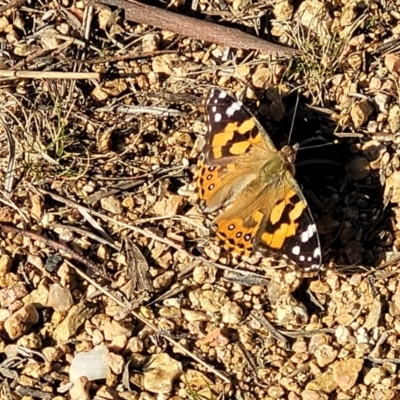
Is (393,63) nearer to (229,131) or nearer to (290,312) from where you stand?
(229,131)

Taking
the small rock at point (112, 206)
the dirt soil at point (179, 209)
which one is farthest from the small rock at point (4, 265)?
the small rock at point (112, 206)

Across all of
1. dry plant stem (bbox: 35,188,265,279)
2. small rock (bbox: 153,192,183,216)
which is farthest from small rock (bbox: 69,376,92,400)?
small rock (bbox: 153,192,183,216)

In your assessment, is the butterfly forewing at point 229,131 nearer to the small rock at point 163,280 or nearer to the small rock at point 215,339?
the small rock at point 163,280

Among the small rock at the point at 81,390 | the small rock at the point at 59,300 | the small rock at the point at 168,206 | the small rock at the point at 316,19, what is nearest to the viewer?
the small rock at the point at 81,390

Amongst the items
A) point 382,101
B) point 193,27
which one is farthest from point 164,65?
point 382,101

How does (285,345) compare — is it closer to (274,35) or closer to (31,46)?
(274,35)

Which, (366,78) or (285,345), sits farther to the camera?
(366,78)

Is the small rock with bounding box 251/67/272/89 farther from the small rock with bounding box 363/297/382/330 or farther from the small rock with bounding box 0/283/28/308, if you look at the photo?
the small rock with bounding box 0/283/28/308

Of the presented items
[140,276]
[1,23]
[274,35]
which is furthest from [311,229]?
[1,23]
